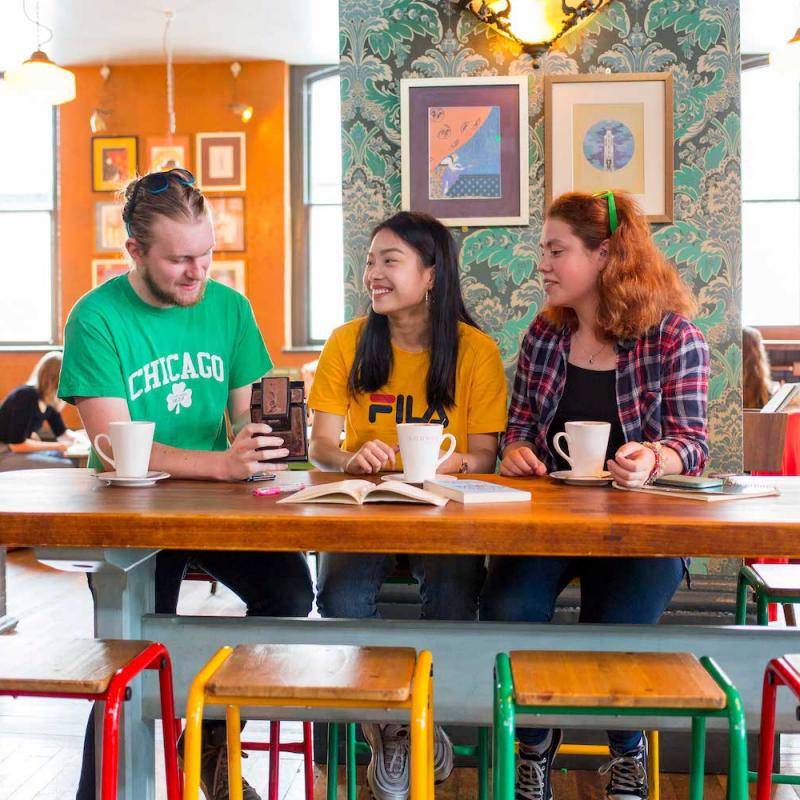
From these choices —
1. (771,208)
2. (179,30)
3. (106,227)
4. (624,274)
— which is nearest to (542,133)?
(624,274)

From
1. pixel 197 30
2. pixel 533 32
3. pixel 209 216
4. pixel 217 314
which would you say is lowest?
pixel 217 314

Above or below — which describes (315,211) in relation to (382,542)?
above

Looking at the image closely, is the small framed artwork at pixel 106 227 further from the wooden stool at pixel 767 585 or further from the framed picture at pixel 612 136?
the wooden stool at pixel 767 585

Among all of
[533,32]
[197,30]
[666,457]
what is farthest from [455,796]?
[197,30]

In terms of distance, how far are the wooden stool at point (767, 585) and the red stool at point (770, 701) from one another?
0.59 meters

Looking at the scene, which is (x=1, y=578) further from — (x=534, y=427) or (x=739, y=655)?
(x=739, y=655)

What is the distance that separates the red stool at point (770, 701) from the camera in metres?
1.25

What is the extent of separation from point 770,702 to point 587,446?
52 centimetres

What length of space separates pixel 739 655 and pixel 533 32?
1642 millimetres

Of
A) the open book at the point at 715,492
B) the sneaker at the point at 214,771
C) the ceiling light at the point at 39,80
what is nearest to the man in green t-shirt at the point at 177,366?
the sneaker at the point at 214,771

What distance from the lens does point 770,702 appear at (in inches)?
52.3

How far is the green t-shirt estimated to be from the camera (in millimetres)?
1863

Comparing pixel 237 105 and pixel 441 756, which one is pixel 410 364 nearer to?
pixel 441 756

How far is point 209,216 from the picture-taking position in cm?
203
